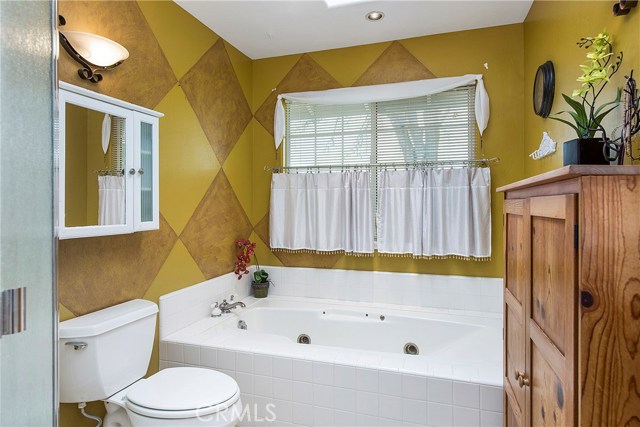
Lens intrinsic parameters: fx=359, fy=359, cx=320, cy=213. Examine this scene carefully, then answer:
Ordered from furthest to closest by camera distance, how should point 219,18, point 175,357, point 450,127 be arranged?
point 450,127
point 219,18
point 175,357

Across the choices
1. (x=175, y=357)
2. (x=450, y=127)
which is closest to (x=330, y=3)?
(x=450, y=127)

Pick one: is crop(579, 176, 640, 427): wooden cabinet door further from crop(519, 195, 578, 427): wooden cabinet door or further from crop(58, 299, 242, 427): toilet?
crop(58, 299, 242, 427): toilet

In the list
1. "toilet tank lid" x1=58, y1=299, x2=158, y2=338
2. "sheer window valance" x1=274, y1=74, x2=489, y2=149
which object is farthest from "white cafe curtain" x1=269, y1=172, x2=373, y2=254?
"toilet tank lid" x1=58, y1=299, x2=158, y2=338

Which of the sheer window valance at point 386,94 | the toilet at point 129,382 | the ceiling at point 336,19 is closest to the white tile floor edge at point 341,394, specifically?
the toilet at point 129,382

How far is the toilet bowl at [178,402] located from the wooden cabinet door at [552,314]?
117cm

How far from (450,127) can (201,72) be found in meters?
1.94

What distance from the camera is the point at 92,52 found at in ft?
5.79

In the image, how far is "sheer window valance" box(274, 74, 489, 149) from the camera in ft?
8.82

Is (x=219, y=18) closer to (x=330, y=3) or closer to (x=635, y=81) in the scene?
(x=330, y=3)

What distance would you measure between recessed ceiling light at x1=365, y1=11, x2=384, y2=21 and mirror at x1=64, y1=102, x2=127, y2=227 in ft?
5.89

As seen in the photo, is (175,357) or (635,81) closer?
(635,81)

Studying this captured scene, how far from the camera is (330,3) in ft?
7.89

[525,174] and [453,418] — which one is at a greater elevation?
[525,174]

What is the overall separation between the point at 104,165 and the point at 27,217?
1.08 m
